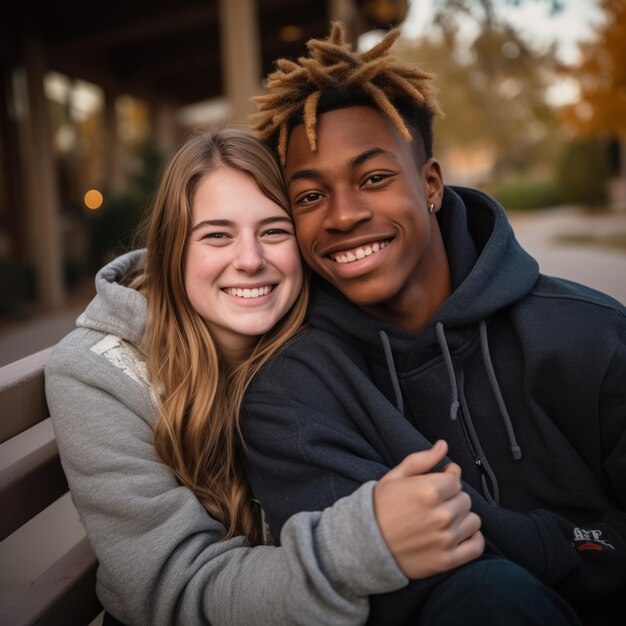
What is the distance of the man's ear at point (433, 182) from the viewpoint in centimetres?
247

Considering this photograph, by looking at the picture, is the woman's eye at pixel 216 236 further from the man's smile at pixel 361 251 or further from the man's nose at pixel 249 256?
the man's smile at pixel 361 251

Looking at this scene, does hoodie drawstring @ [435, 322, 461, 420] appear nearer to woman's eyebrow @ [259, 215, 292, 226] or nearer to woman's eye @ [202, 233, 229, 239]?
woman's eyebrow @ [259, 215, 292, 226]

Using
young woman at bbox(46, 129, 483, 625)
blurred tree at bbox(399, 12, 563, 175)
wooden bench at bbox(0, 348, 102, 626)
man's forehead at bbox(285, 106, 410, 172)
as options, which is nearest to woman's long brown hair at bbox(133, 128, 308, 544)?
young woman at bbox(46, 129, 483, 625)

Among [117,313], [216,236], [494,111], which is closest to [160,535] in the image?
[117,313]

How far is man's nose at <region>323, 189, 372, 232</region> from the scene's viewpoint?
221 cm

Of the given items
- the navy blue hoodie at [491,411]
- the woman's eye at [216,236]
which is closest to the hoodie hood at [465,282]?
the navy blue hoodie at [491,411]

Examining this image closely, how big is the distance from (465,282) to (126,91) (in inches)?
608

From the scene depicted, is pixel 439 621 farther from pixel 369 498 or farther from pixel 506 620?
pixel 369 498

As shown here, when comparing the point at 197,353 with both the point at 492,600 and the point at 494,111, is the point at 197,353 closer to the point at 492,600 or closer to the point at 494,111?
the point at 492,600

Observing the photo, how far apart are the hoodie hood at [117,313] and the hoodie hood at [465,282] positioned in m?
0.58

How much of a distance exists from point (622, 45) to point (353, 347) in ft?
39.6

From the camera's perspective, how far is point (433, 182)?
2496 millimetres

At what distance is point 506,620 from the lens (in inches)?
62.9

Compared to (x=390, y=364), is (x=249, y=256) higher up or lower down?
higher up
